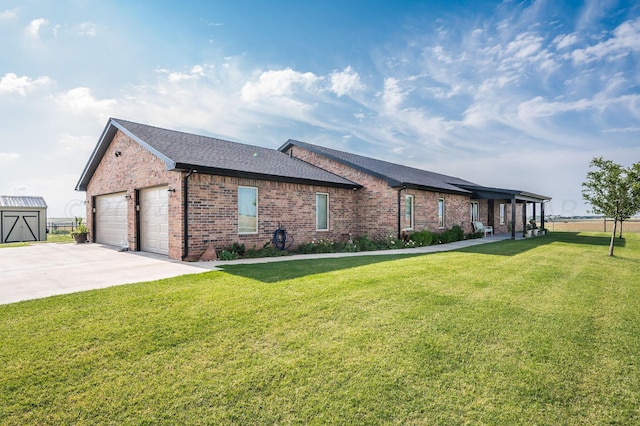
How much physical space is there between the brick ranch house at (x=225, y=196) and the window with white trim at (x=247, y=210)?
0.11 feet

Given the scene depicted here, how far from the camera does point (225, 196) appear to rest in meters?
10.1

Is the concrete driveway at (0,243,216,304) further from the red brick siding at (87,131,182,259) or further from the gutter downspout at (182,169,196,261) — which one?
the red brick siding at (87,131,182,259)

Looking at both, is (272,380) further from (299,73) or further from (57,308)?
(299,73)

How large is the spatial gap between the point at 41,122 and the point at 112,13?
528cm

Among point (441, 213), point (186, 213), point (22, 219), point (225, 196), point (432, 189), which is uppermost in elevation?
point (432, 189)

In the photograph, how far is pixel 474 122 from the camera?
51.2 feet

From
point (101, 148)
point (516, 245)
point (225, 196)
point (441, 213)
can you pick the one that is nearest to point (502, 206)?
point (441, 213)

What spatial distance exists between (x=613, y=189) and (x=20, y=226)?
33.4 m

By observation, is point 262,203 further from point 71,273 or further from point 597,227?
point 597,227

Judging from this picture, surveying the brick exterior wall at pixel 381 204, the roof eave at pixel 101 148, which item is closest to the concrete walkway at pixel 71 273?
the roof eave at pixel 101 148

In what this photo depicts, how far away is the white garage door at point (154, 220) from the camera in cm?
1059

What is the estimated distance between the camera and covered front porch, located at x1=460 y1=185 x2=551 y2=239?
17891 mm

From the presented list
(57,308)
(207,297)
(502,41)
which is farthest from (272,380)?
(502,41)

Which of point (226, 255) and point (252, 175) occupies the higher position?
point (252, 175)
